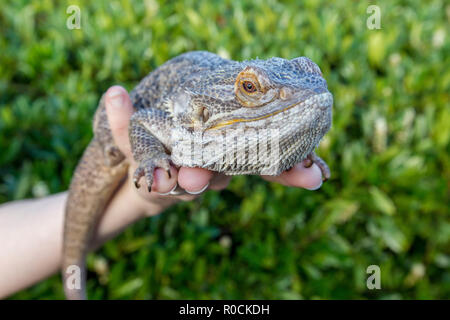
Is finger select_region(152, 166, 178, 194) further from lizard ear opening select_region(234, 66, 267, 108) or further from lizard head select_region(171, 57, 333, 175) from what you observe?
lizard ear opening select_region(234, 66, 267, 108)

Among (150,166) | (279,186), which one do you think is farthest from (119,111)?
(279,186)

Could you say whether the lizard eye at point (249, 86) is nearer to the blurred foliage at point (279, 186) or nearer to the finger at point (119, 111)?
the finger at point (119, 111)

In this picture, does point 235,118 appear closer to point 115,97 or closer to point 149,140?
point 149,140

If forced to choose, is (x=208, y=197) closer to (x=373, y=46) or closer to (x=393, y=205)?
(x=393, y=205)

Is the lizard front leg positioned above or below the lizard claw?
above

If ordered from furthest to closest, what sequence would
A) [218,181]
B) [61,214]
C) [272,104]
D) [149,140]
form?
[61,214] → [218,181] → [149,140] → [272,104]

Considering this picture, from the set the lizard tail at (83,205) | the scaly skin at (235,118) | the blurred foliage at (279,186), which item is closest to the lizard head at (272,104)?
the scaly skin at (235,118)

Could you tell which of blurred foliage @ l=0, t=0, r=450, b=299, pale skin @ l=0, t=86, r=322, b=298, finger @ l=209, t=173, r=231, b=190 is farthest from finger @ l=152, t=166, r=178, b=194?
blurred foliage @ l=0, t=0, r=450, b=299
